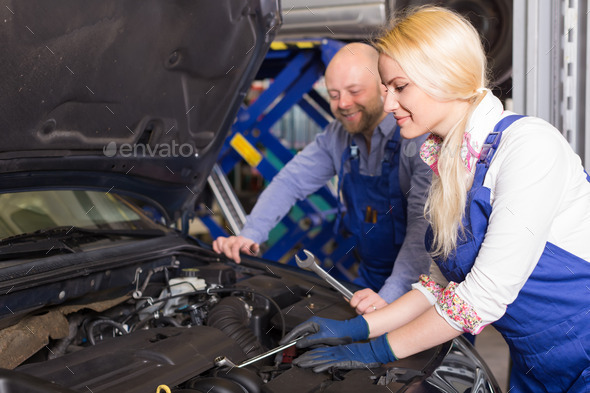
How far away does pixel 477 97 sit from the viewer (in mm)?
1228

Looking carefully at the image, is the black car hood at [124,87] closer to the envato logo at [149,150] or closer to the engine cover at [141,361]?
the envato logo at [149,150]

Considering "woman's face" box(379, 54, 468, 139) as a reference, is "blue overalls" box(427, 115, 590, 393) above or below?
below

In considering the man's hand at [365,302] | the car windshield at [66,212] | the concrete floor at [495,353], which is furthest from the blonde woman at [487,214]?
the concrete floor at [495,353]

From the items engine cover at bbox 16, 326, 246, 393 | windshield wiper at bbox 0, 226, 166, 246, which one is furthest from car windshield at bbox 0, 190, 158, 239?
engine cover at bbox 16, 326, 246, 393

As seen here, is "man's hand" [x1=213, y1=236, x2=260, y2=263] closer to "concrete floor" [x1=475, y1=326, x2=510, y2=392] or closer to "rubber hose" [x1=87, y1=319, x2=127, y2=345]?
"rubber hose" [x1=87, y1=319, x2=127, y2=345]

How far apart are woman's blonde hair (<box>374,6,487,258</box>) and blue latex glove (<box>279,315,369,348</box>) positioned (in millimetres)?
308

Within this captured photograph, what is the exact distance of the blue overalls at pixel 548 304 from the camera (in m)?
1.19

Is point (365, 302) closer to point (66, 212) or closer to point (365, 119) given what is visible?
point (365, 119)

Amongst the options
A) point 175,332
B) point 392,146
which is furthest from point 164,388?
point 392,146

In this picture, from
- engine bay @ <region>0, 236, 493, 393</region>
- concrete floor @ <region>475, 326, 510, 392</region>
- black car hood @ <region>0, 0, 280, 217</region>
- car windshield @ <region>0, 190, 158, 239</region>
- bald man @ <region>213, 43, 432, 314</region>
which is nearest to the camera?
engine bay @ <region>0, 236, 493, 393</region>

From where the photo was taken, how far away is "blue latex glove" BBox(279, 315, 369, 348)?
1.39 metres

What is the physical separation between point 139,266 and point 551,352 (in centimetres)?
120

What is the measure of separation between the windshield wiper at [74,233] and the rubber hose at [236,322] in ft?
1.51

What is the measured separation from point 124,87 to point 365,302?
0.93 meters
